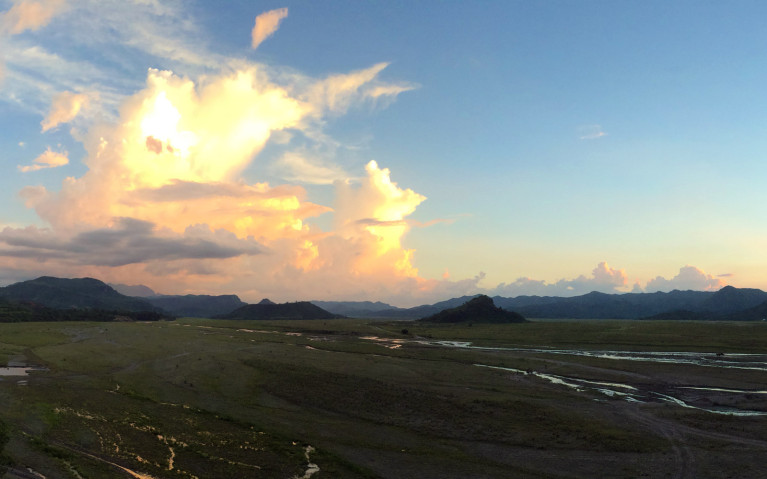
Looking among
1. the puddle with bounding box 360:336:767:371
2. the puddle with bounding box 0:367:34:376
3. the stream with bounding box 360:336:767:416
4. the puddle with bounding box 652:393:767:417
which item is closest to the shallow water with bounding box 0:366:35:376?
the puddle with bounding box 0:367:34:376

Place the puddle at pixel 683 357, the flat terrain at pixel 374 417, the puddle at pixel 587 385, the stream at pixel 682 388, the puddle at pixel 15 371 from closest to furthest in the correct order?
the flat terrain at pixel 374 417
the stream at pixel 682 388
the puddle at pixel 587 385
the puddle at pixel 15 371
the puddle at pixel 683 357

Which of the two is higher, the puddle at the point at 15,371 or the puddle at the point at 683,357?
the puddle at the point at 15,371

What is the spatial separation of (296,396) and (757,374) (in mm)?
71228

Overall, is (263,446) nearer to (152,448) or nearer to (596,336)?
(152,448)

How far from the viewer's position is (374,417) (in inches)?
1816

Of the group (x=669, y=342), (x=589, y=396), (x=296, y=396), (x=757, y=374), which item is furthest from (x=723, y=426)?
Result: (x=669, y=342)

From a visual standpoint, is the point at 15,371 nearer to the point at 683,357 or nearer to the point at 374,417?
the point at 374,417

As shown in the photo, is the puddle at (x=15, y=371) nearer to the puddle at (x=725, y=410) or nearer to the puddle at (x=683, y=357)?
the puddle at (x=725, y=410)

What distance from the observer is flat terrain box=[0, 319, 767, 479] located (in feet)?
106

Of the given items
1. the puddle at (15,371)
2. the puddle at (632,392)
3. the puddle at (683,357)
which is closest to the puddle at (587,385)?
the puddle at (632,392)

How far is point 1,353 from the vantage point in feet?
272

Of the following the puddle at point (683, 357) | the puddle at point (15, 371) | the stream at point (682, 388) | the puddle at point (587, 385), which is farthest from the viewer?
the puddle at point (683, 357)

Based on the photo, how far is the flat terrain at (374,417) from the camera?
1271 inches

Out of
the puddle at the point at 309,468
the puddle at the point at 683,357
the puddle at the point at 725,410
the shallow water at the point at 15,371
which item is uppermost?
the shallow water at the point at 15,371
